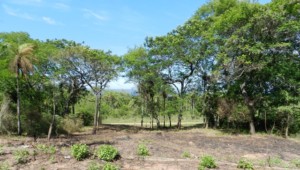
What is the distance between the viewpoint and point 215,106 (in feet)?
86.9

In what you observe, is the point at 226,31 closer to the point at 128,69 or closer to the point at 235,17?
the point at 235,17

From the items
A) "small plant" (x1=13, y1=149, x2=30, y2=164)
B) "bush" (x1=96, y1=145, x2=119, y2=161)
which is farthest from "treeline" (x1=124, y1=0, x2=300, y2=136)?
"small plant" (x1=13, y1=149, x2=30, y2=164)

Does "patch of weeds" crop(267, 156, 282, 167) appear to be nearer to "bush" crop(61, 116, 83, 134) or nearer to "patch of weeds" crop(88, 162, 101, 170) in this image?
"patch of weeds" crop(88, 162, 101, 170)

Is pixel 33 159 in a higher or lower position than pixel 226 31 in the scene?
lower

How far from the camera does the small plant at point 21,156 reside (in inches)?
386

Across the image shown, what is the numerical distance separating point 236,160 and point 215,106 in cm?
1519

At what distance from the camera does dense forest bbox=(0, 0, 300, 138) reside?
19.4 meters

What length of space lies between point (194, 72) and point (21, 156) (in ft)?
59.7

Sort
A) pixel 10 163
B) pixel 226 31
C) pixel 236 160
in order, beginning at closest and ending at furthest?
pixel 10 163
pixel 236 160
pixel 226 31

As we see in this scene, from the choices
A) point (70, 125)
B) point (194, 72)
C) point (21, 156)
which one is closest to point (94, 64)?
point (70, 125)

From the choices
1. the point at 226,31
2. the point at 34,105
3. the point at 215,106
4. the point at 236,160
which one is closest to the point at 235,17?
the point at 226,31

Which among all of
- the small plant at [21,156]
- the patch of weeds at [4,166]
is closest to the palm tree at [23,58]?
the small plant at [21,156]

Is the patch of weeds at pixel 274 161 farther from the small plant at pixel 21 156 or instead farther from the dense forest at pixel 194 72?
the dense forest at pixel 194 72

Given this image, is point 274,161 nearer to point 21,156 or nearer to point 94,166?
point 94,166
